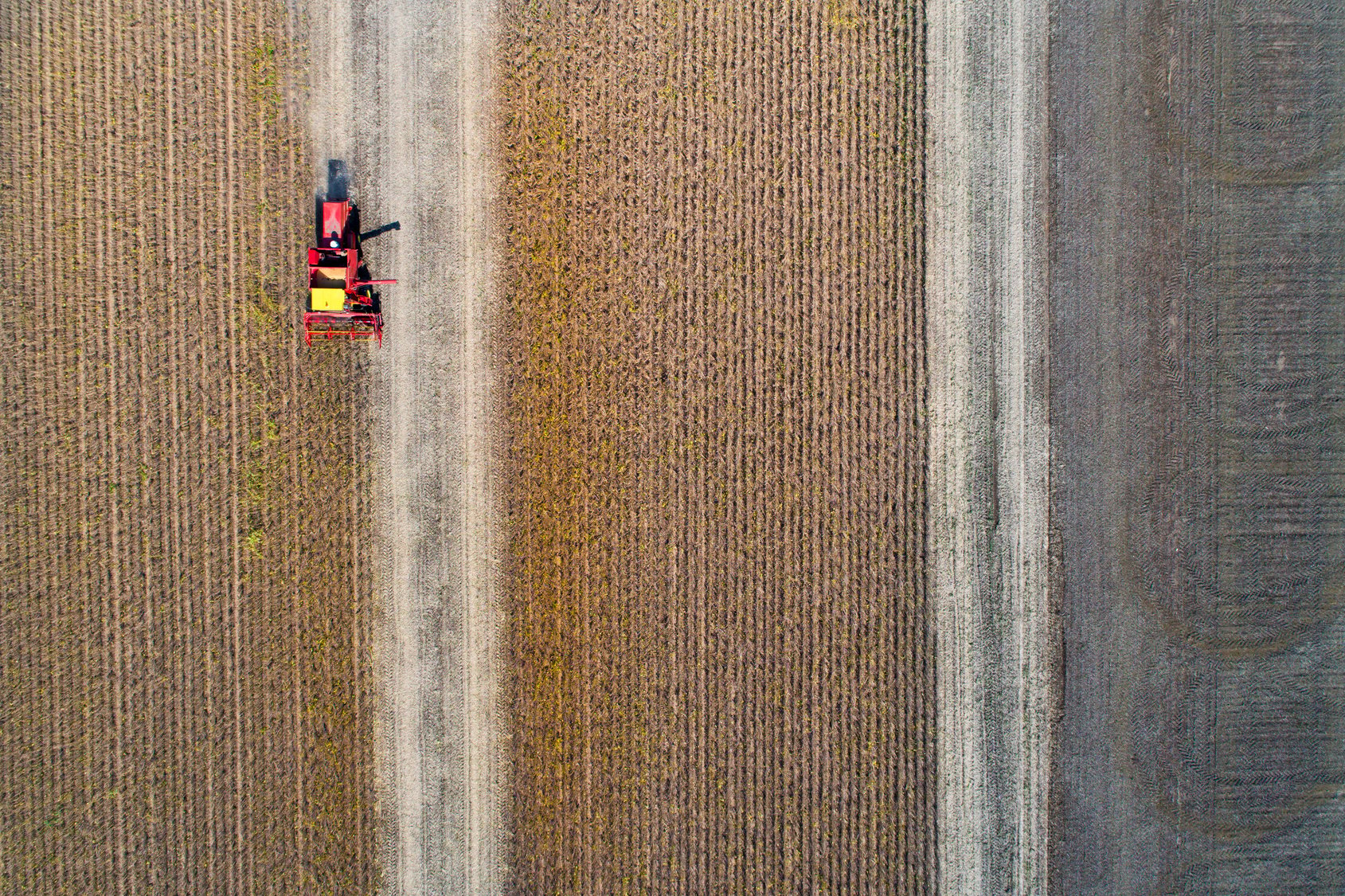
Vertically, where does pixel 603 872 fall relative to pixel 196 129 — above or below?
below

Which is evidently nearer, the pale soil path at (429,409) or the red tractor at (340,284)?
the red tractor at (340,284)

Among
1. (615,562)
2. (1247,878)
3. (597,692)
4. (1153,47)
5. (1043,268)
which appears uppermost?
(1153,47)

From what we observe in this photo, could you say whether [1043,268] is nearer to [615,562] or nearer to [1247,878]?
[615,562]

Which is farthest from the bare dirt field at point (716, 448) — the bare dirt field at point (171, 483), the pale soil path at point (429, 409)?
the bare dirt field at point (171, 483)

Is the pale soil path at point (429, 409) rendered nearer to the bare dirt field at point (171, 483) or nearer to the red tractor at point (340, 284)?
the red tractor at point (340, 284)

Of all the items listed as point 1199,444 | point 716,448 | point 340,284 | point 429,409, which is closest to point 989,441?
point 1199,444

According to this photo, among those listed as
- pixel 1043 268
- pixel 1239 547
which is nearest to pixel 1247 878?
pixel 1239 547
